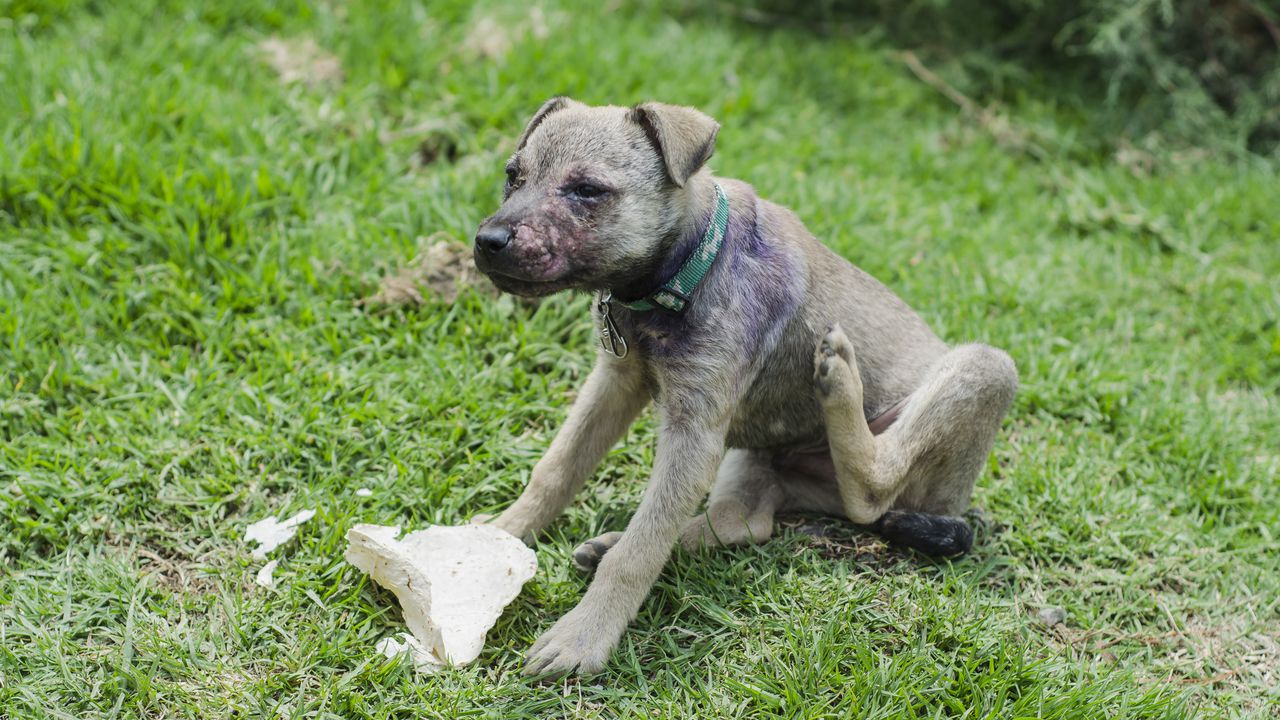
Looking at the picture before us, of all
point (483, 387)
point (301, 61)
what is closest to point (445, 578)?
point (483, 387)

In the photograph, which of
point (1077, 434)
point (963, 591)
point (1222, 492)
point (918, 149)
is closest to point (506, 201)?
point (963, 591)

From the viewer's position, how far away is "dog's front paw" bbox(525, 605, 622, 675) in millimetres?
3869

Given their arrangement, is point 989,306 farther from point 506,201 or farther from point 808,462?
point 506,201

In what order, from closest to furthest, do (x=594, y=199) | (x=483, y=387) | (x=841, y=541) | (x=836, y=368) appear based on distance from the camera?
(x=594, y=199), (x=836, y=368), (x=841, y=541), (x=483, y=387)

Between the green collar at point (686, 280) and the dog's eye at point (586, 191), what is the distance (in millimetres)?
414

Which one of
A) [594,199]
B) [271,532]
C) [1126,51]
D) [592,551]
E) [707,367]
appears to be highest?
[1126,51]

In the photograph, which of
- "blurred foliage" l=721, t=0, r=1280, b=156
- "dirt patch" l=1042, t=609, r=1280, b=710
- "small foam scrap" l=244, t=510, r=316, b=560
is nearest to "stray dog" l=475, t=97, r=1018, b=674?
"dirt patch" l=1042, t=609, r=1280, b=710

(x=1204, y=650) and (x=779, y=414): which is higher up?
(x=779, y=414)

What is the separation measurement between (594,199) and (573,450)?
116 cm

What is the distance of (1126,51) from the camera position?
325 inches

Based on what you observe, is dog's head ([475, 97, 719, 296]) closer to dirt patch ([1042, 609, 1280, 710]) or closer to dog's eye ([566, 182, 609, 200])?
dog's eye ([566, 182, 609, 200])

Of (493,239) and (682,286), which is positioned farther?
(682,286)

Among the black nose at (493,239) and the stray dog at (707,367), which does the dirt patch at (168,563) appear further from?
the black nose at (493,239)

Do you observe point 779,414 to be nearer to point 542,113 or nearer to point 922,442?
point 922,442
